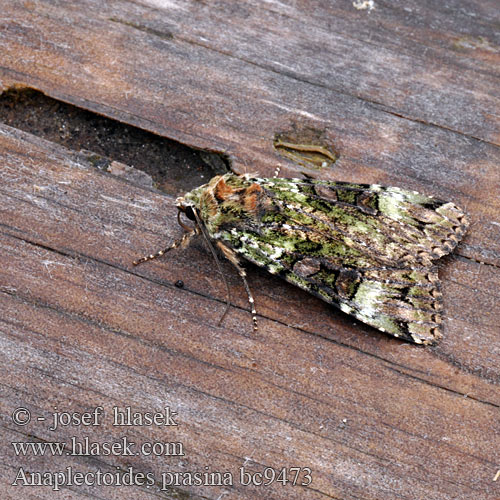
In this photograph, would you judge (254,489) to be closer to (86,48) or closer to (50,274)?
(50,274)

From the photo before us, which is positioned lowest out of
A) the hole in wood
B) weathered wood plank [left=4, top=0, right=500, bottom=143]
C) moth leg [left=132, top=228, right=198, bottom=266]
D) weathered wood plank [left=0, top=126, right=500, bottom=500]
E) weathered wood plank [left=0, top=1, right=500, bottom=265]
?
weathered wood plank [left=0, top=126, right=500, bottom=500]

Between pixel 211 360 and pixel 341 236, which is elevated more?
pixel 341 236

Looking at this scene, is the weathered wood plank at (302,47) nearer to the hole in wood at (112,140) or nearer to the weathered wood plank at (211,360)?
the hole in wood at (112,140)

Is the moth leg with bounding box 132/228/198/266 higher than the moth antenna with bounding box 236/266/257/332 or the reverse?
higher

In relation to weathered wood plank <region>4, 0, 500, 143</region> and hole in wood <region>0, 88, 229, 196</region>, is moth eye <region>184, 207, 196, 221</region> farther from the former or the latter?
weathered wood plank <region>4, 0, 500, 143</region>

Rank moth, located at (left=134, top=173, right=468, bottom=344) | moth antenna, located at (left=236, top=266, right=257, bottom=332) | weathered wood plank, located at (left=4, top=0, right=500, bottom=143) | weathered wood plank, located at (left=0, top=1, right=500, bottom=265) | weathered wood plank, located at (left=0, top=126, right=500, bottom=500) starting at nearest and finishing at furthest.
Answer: weathered wood plank, located at (left=0, top=126, right=500, bottom=500)
moth antenna, located at (left=236, top=266, right=257, bottom=332)
moth, located at (left=134, top=173, right=468, bottom=344)
weathered wood plank, located at (left=0, top=1, right=500, bottom=265)
weathered wood plank, located at (left=4, top=0, right=500, bottom=143)

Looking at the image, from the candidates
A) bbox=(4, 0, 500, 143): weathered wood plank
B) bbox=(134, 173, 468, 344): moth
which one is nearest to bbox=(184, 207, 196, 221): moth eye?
bbox=(134, 173, 468, 344): moth

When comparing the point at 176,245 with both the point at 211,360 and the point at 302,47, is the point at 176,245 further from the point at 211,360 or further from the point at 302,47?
the point at 302,47

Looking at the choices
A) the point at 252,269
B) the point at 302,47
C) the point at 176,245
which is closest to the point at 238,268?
the point at 252,269
